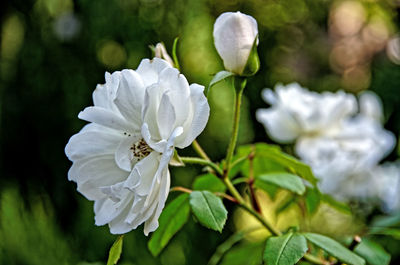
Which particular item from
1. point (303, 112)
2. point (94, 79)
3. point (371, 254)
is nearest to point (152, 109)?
point (371, 254)

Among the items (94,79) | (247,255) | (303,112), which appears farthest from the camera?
(94,79)

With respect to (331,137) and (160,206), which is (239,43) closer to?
(160,206)

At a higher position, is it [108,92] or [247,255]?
[108,92]

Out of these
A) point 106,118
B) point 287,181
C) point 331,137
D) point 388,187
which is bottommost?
point 388,187

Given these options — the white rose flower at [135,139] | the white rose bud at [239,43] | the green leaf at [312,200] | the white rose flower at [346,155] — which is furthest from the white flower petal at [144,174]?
the white rose flower at [346,155]

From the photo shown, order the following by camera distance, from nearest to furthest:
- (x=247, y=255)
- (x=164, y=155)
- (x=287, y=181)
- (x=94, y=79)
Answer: (x=164, y=155), (x=287, y=181), (x=247, y=255), (x=94, y=79)

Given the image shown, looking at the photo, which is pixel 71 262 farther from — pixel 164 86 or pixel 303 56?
pixel 303 56

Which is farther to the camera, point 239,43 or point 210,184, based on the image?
point 210,184

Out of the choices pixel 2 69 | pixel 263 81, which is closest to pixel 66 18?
pixel 2 69
